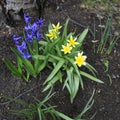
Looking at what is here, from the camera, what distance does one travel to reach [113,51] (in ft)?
11.8

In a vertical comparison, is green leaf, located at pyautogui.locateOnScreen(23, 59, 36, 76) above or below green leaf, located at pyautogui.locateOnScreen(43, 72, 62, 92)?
above

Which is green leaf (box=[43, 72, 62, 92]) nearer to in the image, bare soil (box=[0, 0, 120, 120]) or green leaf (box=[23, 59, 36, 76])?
bare soil (box=[0, 0, 120, 120])

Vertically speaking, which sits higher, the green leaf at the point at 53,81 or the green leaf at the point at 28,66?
the green leaf at the point at 28,66

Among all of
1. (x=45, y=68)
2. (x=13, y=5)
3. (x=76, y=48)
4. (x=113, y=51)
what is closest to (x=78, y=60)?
(x=76, y=48)

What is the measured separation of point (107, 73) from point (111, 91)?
0.20 m

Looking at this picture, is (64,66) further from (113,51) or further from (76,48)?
(113,51)

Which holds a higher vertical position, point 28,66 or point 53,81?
point 28,66

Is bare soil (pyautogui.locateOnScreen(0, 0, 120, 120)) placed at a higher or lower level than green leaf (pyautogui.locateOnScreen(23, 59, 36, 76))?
lower

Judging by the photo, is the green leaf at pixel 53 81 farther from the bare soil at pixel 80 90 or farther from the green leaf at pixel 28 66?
the green leaf at pixel 28 66

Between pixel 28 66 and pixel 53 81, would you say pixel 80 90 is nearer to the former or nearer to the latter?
pixel 53 81

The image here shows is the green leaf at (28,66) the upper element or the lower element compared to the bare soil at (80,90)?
upper

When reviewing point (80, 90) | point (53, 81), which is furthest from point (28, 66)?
point (80, 90)

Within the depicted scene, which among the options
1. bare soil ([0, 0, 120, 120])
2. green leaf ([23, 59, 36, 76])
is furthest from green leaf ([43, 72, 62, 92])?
green leaf ([23, 59, 36, 76])

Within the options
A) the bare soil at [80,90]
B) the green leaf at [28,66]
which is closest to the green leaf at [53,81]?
the bare soil at [80,90]
